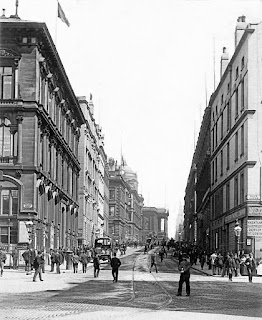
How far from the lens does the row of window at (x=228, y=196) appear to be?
180 ft

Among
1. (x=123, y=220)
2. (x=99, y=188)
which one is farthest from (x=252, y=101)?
(x=123, y=220)

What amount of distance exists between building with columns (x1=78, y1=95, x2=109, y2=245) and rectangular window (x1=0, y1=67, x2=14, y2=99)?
39601 mm

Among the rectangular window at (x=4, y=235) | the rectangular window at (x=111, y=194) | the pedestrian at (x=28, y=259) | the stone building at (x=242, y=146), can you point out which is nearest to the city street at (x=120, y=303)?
the pedestrian at (x=28, y=259)

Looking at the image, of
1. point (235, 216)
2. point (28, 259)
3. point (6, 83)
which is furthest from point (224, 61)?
point (28, 259)

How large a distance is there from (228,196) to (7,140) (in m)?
22.0

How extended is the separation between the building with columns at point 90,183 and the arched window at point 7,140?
38.1 meters

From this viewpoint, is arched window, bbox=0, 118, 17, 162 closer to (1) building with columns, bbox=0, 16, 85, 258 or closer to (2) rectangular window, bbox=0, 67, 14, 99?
(1) building with columns, bbox=0, 16, 85, 258

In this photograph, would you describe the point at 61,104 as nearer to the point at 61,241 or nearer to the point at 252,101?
the point at 61,241

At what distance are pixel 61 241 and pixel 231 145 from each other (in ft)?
66.6

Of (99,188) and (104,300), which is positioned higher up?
(99,188)

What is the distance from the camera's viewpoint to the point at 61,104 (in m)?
69.2

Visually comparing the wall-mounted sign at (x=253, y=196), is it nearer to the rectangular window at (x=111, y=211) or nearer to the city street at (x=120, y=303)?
the city street at (x=120, y=303)

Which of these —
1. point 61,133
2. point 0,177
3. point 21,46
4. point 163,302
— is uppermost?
point 21,46

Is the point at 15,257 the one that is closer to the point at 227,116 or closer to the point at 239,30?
the point at 227,116
